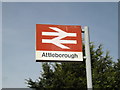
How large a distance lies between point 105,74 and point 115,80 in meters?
1.59

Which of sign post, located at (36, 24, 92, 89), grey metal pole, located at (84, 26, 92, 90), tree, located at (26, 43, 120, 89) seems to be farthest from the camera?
tree, located at (26, 43, 120, 89)

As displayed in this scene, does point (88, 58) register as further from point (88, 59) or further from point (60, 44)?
point (60, 44)

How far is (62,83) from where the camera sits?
24.9m

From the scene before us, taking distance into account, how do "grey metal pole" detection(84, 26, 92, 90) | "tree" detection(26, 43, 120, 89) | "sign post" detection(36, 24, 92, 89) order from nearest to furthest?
"grey metal pole" detection(84, 26, 92, 90) < "sign post" detection(36, 24, 92, 89) < "tree" detection(26, 43, 120, 89)

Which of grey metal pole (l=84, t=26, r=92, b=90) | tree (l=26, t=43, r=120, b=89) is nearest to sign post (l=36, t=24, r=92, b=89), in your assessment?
grey metal pole (l=84, t=26, r=92, b=90)

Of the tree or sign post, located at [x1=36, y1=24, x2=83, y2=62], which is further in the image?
the tree

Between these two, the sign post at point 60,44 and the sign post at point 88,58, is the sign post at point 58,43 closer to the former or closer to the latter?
the sign post at point 60,44

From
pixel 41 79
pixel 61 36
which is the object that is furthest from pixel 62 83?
pixel 61 36

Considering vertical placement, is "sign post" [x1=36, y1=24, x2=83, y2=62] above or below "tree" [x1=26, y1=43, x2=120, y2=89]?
above

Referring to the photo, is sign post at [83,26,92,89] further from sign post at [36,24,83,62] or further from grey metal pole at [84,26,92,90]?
sign post at [36,24,83,62]

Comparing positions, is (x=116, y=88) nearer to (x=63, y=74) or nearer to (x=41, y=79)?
(x=63, y=74)

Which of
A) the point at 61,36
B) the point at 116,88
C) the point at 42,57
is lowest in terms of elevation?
the point at 116,88

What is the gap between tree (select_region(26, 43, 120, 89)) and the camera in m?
24.3

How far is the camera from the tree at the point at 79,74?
24.3m
